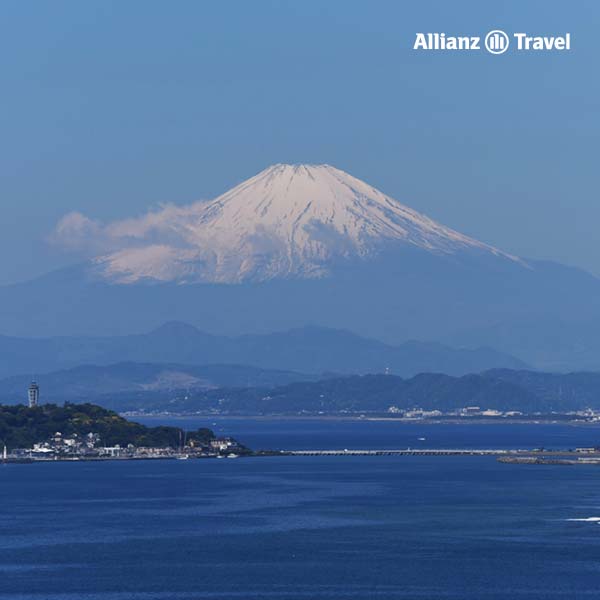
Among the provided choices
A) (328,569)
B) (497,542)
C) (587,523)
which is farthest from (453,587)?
(587,523)

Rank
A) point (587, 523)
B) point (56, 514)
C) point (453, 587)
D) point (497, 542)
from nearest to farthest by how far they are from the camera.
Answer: point (453, 587) < point (497, 542) < point (587, 523) < point (56, 514)

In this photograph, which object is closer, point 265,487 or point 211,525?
point 211,525

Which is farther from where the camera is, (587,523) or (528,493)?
(528,493)

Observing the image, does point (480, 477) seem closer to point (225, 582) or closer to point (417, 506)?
point (417, 506)

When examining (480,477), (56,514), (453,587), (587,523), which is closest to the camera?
(453,587)

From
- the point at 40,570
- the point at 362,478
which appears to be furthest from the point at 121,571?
the point at 362,478

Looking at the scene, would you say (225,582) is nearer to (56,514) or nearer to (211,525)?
(211,525)
